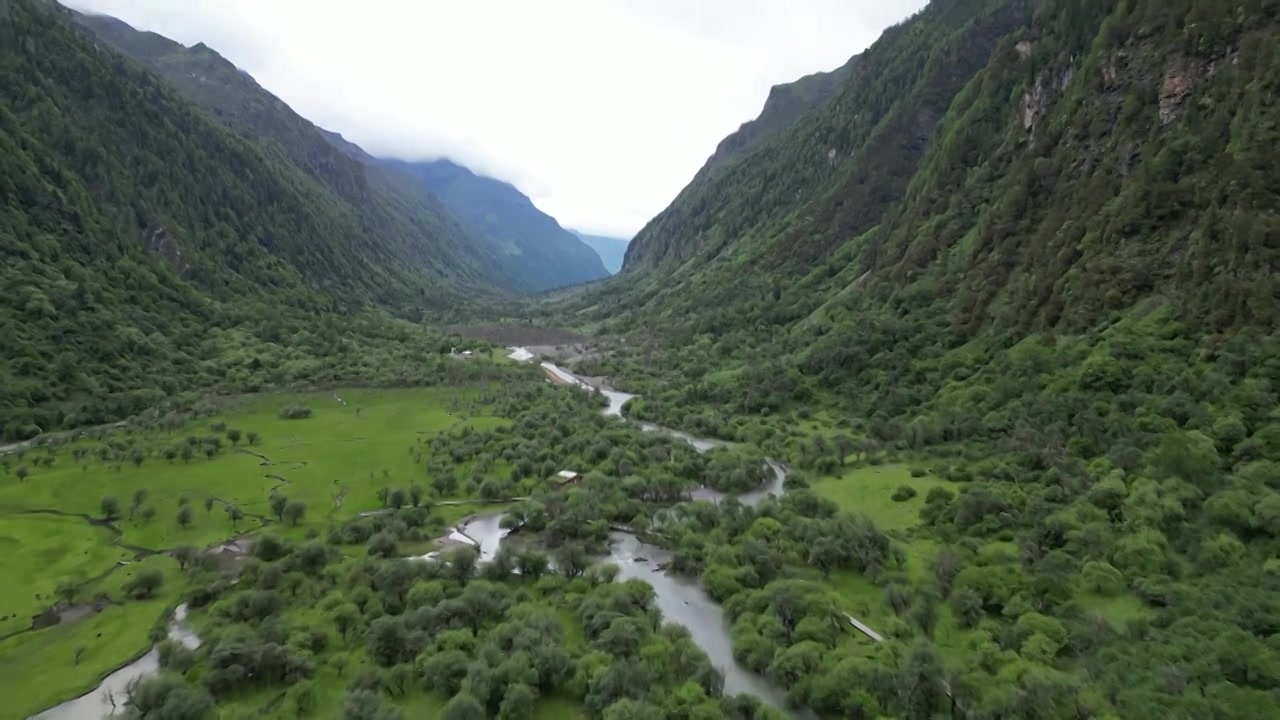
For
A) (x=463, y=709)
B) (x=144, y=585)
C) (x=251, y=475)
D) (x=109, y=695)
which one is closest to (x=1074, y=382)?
(x=463, y=709)

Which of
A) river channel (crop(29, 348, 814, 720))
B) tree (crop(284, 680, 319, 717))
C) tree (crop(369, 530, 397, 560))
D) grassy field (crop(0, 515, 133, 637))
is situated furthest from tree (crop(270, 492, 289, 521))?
tree (crop(284, 680, 319, 717))

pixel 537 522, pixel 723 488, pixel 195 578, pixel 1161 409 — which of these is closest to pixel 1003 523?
pixel 1161 409

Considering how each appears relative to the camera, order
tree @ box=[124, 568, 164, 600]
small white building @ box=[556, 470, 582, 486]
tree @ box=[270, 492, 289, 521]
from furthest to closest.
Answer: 1. small white building @ box=[556, 470, 582, 486]
2. tree @ box=[270, 492, 289, 521]
3. tree @ box=[124, 568, 164, 600]

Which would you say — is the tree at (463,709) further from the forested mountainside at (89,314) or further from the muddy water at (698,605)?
the forested mountainside at (89,314)

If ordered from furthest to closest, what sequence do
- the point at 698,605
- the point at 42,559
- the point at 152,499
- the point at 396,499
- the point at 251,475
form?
1. the point at 251,475
2. the point at 396,499
3. the point at 152,499
4. the point at 42,559
5. the point at 698,605

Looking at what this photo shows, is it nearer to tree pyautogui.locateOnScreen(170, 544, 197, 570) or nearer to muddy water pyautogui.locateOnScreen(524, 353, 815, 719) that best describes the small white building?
muddy water pyautogui.locateOnScreen(524, 353, 815, 719)

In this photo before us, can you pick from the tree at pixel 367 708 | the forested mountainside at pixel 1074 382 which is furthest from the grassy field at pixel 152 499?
the forested mountainside at pixel 1074 382

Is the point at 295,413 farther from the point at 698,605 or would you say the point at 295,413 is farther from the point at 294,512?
the point at 698,605
